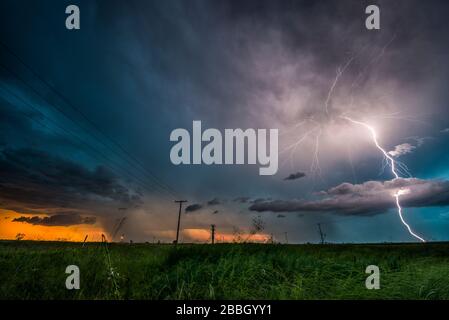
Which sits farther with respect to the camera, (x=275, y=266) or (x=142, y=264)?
(x=142, y=264)

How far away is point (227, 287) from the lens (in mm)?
6156

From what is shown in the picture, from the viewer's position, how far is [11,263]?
8.16 meters

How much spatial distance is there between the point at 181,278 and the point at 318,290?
3084 mm
